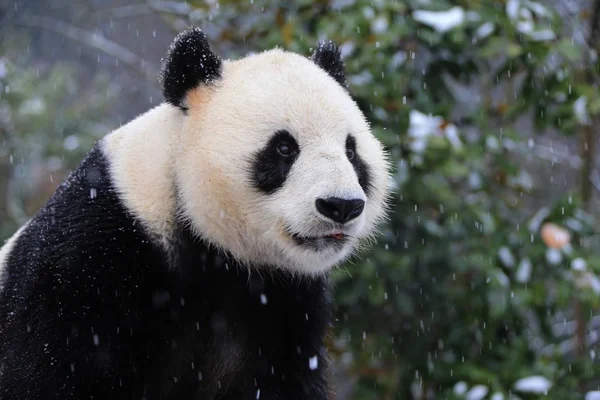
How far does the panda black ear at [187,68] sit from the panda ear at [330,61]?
1.59 ft

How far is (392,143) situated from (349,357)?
1.72 metres

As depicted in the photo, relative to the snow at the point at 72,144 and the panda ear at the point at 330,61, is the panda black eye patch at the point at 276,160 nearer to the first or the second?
the panda ear at the point at 330,61

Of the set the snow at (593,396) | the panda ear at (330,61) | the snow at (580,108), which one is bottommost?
the snow at (593,396)

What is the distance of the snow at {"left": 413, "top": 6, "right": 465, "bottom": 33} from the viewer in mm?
4562

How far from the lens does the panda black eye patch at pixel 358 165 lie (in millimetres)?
2772

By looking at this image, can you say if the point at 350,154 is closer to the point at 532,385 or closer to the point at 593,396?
the point at 532,385

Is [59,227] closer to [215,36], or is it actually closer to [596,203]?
[215,36]

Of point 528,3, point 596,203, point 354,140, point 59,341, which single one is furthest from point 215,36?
point 596,203

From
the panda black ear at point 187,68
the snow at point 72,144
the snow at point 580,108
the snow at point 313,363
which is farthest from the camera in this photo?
the snow at point 72,144

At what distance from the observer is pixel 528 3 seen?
4.59 meters

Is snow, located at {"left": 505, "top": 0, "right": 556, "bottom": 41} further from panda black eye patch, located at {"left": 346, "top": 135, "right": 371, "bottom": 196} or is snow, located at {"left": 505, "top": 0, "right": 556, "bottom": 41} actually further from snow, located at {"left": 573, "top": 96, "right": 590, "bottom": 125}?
panda black eye patch, located at {"left": 346, "top": 135, "right": 371, "bottom": 196}

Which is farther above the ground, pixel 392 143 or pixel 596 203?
pixel 392 143

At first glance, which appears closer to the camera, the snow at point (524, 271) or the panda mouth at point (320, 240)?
the panda mouth at point (320, 240)

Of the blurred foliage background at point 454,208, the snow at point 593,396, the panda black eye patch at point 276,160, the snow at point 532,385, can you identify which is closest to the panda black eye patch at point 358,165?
the panda black eye patch at point 276,160
